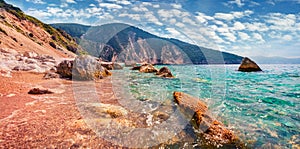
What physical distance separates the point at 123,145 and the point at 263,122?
5204mm

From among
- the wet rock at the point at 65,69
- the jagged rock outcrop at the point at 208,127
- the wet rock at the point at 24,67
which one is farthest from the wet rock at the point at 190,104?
the wet rock at the point at 24,67

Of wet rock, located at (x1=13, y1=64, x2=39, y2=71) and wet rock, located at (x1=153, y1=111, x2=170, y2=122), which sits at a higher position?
wet rock, located at (x1=13, y1=64, x2=39, y2=71)

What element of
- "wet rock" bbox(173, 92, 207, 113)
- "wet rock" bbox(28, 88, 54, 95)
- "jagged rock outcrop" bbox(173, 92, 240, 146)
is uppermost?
"wet rock" bbox(28, 88, 54, 95)

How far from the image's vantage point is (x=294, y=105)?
877 centimetres

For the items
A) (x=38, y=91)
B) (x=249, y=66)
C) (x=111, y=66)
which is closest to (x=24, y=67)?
(x=38, y=91)

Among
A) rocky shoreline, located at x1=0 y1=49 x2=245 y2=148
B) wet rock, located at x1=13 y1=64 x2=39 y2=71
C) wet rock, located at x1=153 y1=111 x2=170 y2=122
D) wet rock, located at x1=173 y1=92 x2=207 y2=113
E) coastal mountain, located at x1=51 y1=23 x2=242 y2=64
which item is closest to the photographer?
rocky shoreline, located at x1=0 y1=49 x2=245 y2=148

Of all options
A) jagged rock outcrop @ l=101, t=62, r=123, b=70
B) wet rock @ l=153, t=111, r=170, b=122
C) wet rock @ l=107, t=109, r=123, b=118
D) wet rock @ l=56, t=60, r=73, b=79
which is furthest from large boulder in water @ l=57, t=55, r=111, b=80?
jagged rock outcrop @ l=101, t=62, r=123, b=70

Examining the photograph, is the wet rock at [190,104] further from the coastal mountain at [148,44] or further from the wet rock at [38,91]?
the wet rock at [38,91]

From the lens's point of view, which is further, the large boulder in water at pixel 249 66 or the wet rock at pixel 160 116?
the large boulder in water at pixel 249 66

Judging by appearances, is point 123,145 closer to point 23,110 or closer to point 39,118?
point 39,118

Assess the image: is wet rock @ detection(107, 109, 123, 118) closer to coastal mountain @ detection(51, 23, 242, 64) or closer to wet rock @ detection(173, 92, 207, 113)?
wet rock @ detection(173, 92, 207, 113)

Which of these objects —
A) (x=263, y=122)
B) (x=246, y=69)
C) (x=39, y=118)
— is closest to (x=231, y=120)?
(x=263, y=122)

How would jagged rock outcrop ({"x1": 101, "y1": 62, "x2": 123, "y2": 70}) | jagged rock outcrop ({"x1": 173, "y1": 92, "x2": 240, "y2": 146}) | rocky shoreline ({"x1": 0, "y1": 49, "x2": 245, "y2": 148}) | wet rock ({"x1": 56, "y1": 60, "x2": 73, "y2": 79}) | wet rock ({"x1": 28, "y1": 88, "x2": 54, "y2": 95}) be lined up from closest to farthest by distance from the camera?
rocky shoreline ({"x1": 0, "y1": 49, "x2": 245, "y2": 148})
jagged rock outcrop ({"x1": 173, "y1": 92, "x2": 240, "y2": 146})
wet rock ({"x1": 28, "y1": 88, "x2": 54, "y2": 95})
wet rock ({"x1": 56, "y1": 60, "x2": 73, "y2": 79})
jagged rock outcrop ({"x1": 101, "y1": 62, "x2": 123, "y2": 70})

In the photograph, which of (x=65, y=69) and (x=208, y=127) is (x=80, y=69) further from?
(x=208, y=127)
